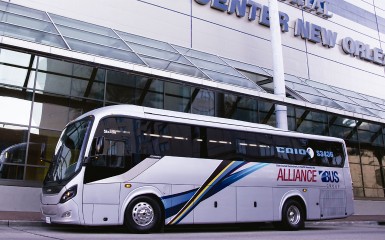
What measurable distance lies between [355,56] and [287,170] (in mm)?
19307

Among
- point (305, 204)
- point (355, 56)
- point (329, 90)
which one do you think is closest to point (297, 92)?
point (329, 90)

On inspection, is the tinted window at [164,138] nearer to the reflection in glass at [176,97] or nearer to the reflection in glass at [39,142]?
the reflection in glass at [39,142]

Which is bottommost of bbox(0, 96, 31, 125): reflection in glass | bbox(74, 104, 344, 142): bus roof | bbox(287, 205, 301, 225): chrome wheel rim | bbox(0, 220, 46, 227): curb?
bbox(0, 220, 46, 227): curb

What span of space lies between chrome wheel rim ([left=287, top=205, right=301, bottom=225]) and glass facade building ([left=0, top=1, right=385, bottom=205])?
17.9 feet

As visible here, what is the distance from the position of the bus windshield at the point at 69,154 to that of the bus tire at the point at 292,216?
6.91 m

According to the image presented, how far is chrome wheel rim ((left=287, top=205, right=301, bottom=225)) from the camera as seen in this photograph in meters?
12.5

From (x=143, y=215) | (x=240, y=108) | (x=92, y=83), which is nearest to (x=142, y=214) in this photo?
(x=143, y=215)

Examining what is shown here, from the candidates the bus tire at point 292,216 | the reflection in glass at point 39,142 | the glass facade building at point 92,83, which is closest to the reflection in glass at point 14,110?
the glass facade building at point 92,83

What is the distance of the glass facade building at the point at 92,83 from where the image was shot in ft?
44.0

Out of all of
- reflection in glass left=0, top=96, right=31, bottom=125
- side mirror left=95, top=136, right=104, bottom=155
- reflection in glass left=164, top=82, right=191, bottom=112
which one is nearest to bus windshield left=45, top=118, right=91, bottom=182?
side mirror left=95, top=136, right=104, bottom=155

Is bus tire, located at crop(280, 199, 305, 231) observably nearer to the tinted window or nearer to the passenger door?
the tinted window

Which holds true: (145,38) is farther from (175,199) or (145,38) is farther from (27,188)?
(175,199)

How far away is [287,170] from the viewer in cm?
1254

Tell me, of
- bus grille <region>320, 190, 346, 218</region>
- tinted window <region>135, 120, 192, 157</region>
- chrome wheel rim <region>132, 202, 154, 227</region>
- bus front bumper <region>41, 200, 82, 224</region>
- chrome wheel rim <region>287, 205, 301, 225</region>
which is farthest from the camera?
bus grille <region>320, 190, 346, 218</region>
